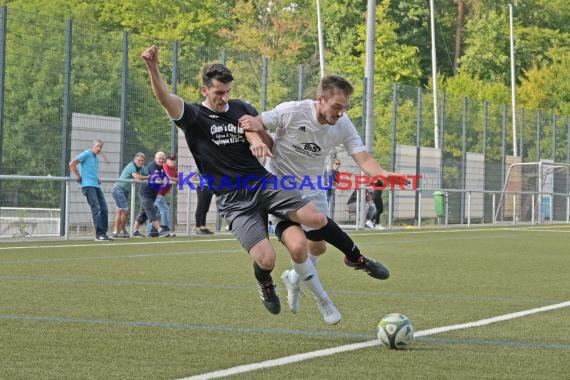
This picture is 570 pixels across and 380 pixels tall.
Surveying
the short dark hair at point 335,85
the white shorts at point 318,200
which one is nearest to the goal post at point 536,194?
the white shorts at point 318,200

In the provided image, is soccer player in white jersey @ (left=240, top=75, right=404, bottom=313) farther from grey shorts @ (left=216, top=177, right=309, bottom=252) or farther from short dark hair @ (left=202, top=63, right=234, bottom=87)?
short dark hair @ (left=202, top=63, right=234, bottom=87)

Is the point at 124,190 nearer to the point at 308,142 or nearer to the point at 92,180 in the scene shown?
the point at 92,180

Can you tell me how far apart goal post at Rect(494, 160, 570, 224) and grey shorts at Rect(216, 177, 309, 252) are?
3135cm

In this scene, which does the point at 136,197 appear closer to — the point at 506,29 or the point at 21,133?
the point at 21,133

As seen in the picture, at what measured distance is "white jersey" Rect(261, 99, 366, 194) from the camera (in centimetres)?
917

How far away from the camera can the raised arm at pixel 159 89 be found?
328 inches

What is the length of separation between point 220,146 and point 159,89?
0.61 meters

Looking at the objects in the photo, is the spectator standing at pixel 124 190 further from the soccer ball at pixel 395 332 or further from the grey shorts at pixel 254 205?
the soccer ball at pixel 395 332

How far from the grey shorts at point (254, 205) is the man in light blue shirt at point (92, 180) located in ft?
41.2

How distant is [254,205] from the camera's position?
8.83 m

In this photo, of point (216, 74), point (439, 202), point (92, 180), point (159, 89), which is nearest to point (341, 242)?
point (216, 74)

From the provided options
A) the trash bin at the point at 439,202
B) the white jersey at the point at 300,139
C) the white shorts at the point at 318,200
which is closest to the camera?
the white jersey at the point at 300,139

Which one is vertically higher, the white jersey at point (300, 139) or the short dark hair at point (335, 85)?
the short dark hair at point (335, 85)

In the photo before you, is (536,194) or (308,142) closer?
(308,142)
